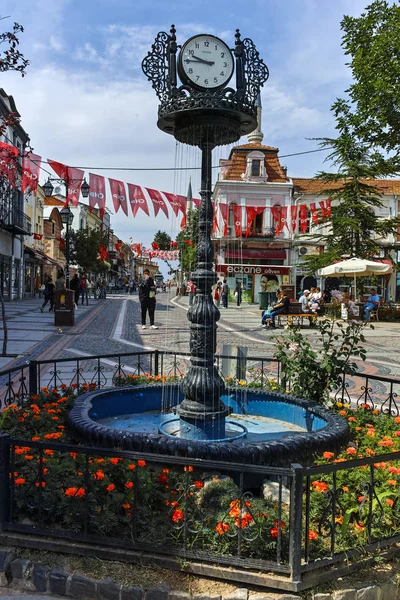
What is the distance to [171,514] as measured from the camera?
308 centimetres

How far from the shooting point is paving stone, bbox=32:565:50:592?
9.14ft

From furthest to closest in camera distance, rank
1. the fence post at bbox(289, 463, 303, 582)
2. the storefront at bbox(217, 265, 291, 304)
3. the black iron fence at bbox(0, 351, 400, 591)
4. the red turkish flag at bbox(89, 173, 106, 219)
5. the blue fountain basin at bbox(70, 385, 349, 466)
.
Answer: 1. the storefront at bbox(217, 265, 291, 304)
2. the red turkish flag at bbox(89, 173, 106, 219)
3. the blue fountain basin at bbox(70, 385, 349, 466)
4. the black iron fence at bbox(0, 351, 400, 591)
5. the fence post at bbox(289, 463, 303, 582)

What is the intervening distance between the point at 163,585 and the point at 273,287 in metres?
36.3

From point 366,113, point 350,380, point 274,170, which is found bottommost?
point 350,380

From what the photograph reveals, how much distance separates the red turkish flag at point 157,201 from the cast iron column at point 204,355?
10041 mm

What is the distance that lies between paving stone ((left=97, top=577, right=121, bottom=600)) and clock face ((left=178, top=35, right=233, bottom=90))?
3707mm

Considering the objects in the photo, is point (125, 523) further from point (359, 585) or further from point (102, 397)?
point (102, 397)

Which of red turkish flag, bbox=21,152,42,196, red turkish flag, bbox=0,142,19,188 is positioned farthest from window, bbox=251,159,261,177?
red turkish flag, bbox=0,142,19,188

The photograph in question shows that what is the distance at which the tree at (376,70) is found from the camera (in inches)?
674

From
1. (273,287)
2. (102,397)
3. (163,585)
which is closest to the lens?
(163,585)

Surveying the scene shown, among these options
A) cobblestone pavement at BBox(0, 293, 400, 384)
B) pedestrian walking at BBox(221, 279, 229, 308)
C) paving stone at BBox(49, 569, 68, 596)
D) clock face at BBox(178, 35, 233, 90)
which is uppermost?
clock face at BBox(178, 35, 233, 90)

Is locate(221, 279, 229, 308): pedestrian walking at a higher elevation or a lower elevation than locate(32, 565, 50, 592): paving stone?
higher

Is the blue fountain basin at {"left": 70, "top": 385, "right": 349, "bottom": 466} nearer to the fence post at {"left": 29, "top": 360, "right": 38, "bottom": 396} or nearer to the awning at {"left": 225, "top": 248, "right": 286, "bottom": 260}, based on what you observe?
the fence post at {"left": 29, "top": 360, "right": 38, "bottom": 396}

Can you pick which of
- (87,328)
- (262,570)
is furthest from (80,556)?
(87,328)
